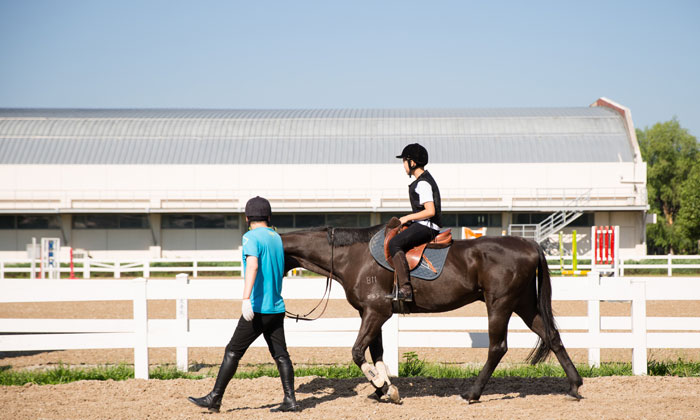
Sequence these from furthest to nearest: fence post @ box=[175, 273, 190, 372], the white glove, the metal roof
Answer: the metal roof < fence post @ box=[175, 273, 190, 372] < the white glove

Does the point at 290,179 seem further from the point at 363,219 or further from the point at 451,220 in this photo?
the point at 451,220

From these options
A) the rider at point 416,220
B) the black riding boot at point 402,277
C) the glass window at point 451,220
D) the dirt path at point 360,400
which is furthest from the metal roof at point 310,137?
the black riding boot at point 402,277

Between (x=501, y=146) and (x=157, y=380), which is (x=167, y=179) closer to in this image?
(x=501, y=146)

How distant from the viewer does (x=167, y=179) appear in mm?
39312

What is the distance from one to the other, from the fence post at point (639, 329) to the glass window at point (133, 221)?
3400cm

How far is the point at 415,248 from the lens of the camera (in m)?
6.68

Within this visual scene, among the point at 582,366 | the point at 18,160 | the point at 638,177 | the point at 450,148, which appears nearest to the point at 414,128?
the point at 450,148

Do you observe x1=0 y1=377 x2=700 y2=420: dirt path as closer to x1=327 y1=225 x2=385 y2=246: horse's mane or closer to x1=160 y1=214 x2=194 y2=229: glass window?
x1=327 y1=225 x2=385 y2=246: horse's mane

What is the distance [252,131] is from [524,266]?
36812mm

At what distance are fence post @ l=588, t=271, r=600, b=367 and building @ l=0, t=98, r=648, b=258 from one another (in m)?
28.2

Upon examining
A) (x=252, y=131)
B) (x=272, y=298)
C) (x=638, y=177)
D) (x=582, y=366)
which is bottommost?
(x=582, y=366)

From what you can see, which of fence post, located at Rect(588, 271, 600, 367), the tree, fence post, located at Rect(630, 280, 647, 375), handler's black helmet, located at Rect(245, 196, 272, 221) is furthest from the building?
handler's black helmet, located at Rect(245, 196, 272, 221)

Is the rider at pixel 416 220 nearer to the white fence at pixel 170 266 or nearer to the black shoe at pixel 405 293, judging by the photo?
the black shoe at pixel 405 293

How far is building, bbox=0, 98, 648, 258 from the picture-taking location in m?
37.6
